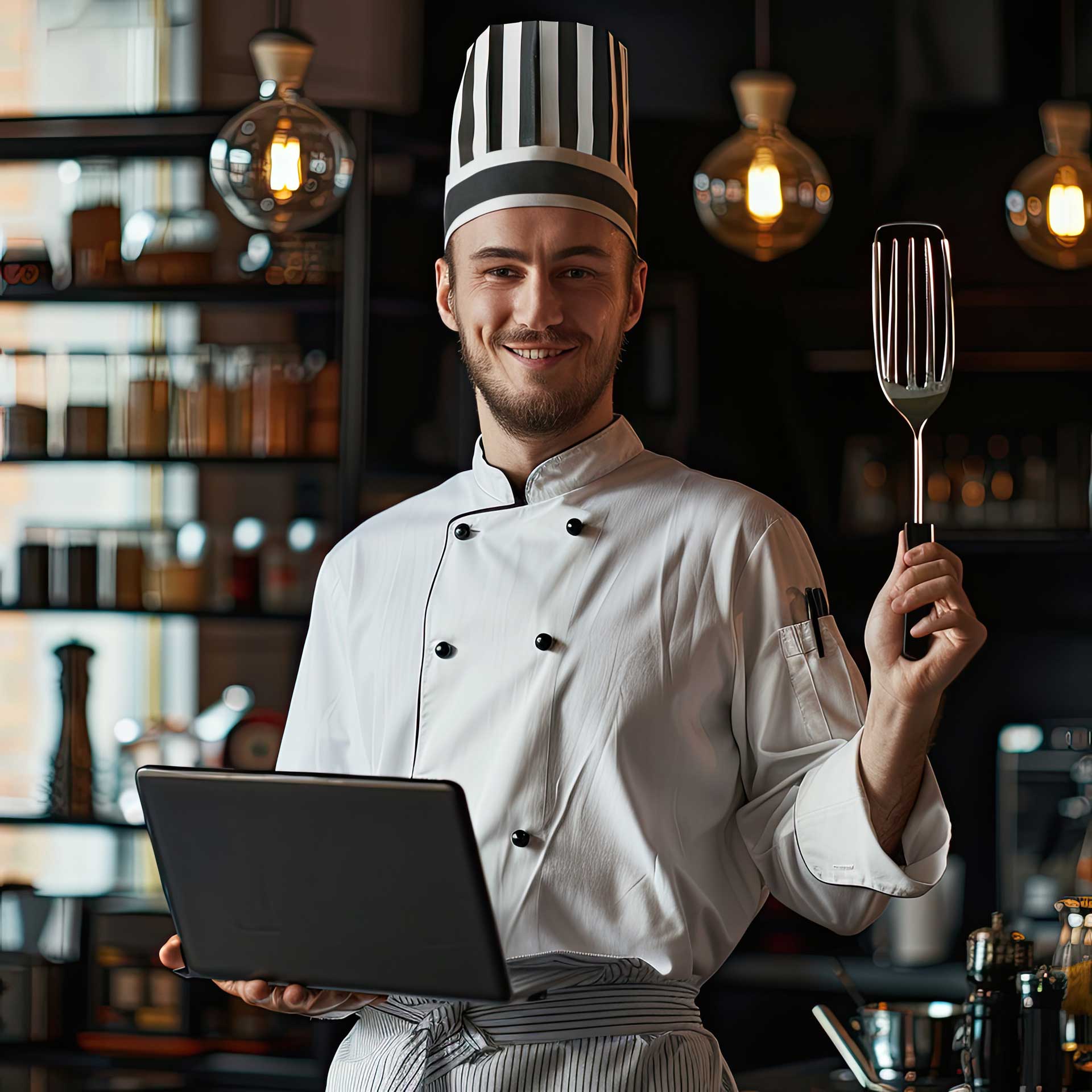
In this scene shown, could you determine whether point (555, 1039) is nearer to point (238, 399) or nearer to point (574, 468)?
point (574, 468)

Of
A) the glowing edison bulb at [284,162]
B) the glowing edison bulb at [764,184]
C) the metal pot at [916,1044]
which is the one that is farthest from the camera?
the glowing edison bulb at [764,184]

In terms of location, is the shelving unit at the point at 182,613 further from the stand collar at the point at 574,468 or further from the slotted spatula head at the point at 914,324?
the slotted spatula head at the point at 914,324

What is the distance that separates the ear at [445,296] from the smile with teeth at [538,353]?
4.5 inches

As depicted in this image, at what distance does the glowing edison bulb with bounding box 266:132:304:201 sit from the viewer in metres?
2.44

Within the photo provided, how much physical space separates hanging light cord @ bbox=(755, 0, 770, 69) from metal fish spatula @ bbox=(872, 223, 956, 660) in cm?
257

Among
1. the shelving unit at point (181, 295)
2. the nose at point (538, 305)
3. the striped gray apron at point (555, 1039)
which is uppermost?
the shelving unit at point (181, 295)

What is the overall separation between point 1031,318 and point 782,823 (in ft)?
8.68

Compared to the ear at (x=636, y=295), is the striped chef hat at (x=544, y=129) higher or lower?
higher

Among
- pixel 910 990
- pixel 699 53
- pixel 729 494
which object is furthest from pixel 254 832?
pixel 699 53

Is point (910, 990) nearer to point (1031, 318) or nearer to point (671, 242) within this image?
point (1031, 318)

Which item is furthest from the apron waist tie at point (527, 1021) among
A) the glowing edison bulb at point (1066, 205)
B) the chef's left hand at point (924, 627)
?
the glowing edison bulb at point (1066, 205)

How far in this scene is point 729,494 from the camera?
150 cm

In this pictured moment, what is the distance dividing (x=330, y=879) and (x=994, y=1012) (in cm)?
112

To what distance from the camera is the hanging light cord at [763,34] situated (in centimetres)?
370
